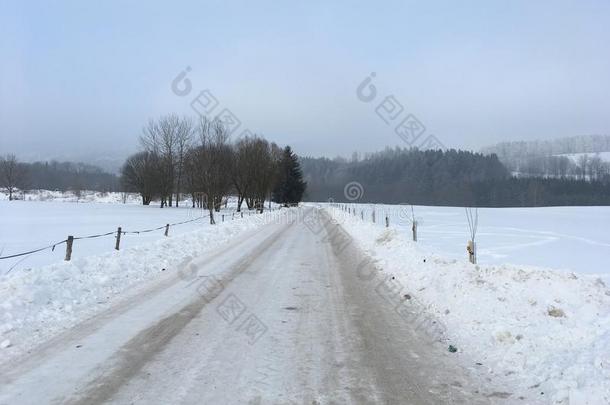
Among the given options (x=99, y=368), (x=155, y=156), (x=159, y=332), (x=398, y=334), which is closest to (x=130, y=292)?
(x=159, y=332)

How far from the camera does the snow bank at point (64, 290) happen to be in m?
6.87

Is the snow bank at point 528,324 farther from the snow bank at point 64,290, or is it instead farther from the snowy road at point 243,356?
the snow bank at point 64,290

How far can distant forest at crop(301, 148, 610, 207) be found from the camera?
117375mm

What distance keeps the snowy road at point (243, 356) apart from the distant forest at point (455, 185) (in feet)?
322

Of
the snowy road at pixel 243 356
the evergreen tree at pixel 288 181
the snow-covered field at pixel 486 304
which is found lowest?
the snowy road at pixel 243 356

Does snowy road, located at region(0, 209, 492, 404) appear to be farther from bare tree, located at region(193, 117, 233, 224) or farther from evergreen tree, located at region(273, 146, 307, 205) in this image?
evergreen tree, located at region(273, 146, 307, 205)

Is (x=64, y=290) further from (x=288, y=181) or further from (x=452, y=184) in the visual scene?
(x=452, y=184)

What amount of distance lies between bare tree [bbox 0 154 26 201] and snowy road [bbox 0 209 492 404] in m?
107

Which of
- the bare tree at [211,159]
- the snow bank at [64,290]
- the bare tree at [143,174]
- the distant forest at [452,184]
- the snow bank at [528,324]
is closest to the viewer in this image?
the snow bank at [528,324]

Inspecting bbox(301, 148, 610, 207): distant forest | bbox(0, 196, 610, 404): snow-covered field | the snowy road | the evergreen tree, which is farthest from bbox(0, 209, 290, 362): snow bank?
bbox(301, 148, 610, 207): distant forest

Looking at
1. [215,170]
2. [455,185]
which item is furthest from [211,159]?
[455,185]

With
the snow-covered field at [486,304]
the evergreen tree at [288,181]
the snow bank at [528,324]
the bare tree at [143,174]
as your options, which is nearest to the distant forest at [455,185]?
the evergreen tree at [288,181]

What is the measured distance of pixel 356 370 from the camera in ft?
17.7

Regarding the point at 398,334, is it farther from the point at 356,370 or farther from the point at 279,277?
the point at 279,277
